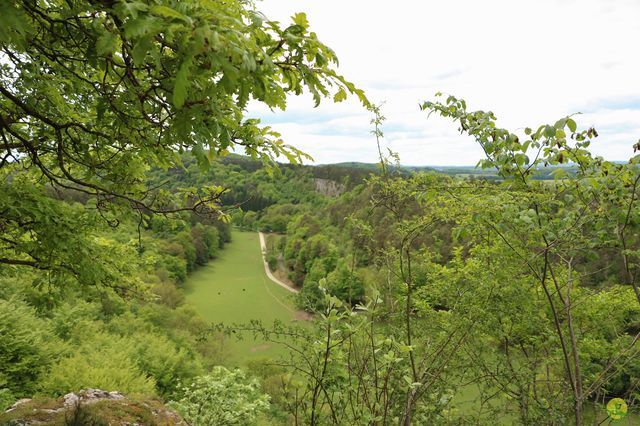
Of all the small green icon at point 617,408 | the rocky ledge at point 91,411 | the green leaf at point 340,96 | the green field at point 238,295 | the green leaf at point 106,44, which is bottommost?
the green field at point 238,295

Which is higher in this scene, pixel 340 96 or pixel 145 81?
pixel 145 81

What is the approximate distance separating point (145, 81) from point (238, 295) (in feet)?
155

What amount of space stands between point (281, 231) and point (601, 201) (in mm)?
68946

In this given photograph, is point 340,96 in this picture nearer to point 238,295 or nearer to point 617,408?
point 617,408

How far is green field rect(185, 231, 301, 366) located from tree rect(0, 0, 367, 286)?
25.7 meters

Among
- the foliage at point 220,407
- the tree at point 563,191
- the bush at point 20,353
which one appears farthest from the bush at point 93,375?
the tree at point 563,191

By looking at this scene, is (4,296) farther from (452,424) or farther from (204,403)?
(452,424)

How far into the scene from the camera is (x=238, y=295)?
156 feet

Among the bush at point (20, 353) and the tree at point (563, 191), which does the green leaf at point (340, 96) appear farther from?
the bush at point (20, 353)

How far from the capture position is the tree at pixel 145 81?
4.73 feet

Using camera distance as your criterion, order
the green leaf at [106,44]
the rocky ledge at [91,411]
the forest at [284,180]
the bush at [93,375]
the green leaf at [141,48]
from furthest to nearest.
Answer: the bush at [93,375]
the rocky ledge at [91,411]
the forest at [284,180]
the green leaf at [106,44]
the green leaf at [141,48]

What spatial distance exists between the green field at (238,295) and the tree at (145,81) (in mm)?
25663

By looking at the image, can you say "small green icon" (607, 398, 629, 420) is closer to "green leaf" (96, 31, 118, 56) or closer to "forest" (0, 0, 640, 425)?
"forest" (0, 0, 640, 425)

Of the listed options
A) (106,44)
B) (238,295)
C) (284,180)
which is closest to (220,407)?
(284,180)
